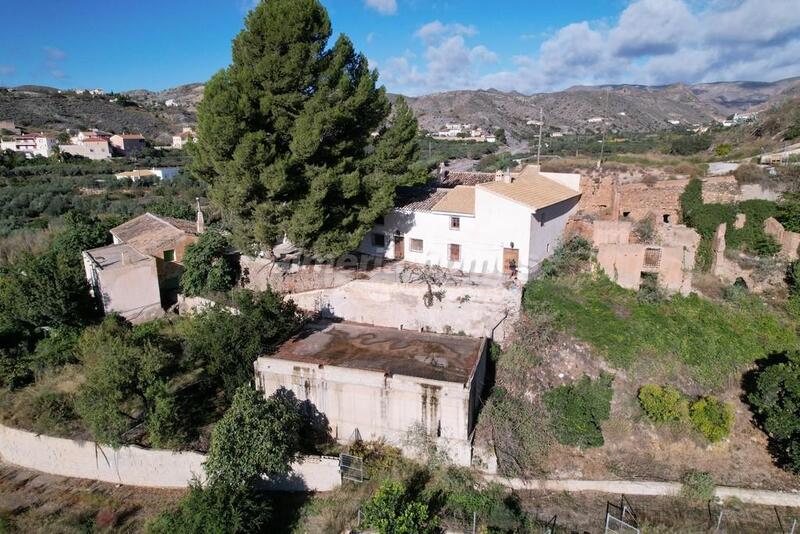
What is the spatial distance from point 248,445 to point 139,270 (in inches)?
377

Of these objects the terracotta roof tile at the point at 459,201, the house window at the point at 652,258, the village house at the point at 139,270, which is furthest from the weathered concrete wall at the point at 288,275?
the house window at the point at 652,258

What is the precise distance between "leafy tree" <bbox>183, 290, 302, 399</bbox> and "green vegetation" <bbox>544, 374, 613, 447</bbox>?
25.3ft

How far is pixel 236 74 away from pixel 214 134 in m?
2.43

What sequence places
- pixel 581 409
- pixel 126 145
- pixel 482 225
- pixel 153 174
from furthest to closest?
pixel 126 145, pixel 153 174, pixel 482 225, pixel 581 409

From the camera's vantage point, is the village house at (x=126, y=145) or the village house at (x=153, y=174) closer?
the village house at (x=153, y=174)

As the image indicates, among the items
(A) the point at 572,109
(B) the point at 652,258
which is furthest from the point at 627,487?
(A) the point at 572,109

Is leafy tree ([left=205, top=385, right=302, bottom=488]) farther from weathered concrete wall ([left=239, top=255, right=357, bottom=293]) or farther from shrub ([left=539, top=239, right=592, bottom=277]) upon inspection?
shrub ([left=539, top=239, right=592, bottom=277])

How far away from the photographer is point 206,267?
18078 millimetres

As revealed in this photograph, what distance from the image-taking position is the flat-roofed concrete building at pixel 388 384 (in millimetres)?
11742

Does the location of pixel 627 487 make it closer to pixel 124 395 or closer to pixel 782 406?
pixel 782 406

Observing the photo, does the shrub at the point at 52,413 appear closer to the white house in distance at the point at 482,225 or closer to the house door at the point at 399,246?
the white house in distance at the point at 482,225

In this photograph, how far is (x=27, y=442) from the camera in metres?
12.9

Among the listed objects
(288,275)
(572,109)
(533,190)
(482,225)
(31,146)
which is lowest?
(288,275)

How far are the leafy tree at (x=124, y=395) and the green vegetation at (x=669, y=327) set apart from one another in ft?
33.9
